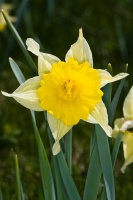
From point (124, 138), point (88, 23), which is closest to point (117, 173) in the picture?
point (124, 138)

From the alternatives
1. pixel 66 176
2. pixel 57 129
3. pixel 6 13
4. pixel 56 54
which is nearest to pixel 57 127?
pixel 57 129

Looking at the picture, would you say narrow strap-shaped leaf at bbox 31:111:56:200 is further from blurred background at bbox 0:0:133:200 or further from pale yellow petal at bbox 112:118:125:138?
blurred background at bbox 0:0:133:200

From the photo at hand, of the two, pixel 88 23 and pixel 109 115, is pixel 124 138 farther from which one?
pixel 88 23

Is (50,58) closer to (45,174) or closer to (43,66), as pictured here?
(43,66)

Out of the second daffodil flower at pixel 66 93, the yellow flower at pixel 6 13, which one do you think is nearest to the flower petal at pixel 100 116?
the second daffodil flower at pixel 66 93

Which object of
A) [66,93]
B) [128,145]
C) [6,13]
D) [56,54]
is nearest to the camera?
[66,93]

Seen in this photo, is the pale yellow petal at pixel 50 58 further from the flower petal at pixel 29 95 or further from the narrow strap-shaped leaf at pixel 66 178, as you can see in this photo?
the narrow strap-shaped leaf at pixel 66 178

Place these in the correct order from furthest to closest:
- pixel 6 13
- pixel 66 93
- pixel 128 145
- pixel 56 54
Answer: pixel 56 54 → pixel 6 13 → pixel 128 145 → pixel 66 93

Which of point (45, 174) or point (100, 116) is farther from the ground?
point (100, 116)
